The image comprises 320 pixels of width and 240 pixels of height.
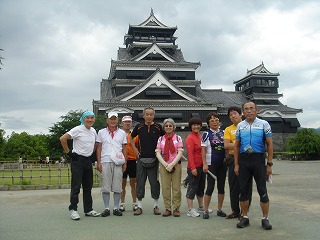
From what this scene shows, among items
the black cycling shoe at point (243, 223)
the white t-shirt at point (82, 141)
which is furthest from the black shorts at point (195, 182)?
the white t-shirt at point (82, 141)

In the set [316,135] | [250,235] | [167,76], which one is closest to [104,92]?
[167,76]

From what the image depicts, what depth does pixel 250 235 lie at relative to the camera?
160 inches

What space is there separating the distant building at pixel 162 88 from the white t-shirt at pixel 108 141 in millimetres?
24291

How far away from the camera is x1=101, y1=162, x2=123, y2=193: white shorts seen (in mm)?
5617

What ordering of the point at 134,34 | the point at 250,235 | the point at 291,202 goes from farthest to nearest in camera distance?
the point at 134,34, the point at 291,202, the point at 250,235

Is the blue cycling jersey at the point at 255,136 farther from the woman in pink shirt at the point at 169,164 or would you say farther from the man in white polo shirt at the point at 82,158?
the man in white polo shirt at the point at 82,158

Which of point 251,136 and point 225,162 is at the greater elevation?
point 251,136

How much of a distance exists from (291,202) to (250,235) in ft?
9.35

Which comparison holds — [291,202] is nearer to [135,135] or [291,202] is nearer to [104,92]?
[135,135]

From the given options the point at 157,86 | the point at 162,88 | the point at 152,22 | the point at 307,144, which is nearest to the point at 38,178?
the point at 157,86

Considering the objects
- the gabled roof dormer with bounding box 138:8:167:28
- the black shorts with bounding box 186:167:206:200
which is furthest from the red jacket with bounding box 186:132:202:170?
the gabled roof dormer with bounding box 138:8:167:28

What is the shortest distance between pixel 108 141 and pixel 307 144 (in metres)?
26.5

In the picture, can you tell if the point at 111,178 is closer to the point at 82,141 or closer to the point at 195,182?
the point at 82,141

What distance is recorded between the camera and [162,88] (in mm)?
32344
